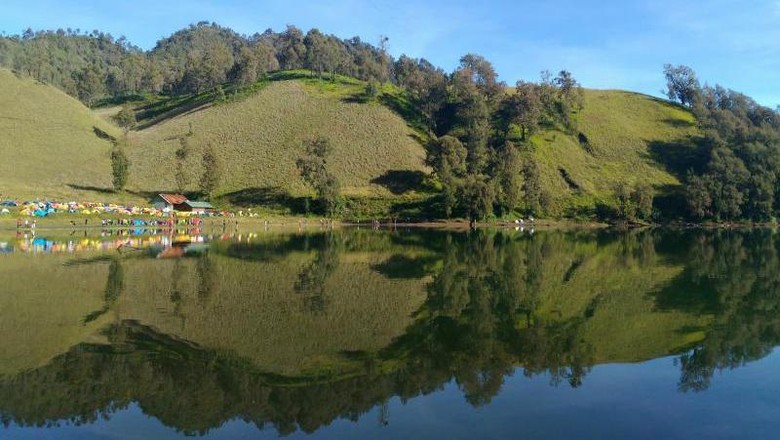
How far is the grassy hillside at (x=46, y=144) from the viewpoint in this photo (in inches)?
4004

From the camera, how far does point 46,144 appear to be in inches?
4840

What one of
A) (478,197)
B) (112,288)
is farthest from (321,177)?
(112,288)

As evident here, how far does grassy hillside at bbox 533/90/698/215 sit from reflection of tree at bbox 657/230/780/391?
70.9 meters

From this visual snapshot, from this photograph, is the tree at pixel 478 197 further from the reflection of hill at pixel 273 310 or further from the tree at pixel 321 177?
the reflection of hill at pixel 273 310

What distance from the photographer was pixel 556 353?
694 inches

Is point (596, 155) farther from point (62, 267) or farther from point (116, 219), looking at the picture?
point (62, 267)

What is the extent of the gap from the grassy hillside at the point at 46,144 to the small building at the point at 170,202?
1056 cm

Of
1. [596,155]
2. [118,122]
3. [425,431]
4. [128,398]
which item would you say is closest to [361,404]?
[425,431]

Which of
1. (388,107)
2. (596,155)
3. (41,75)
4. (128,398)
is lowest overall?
(128,398)

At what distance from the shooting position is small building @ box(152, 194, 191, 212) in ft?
326

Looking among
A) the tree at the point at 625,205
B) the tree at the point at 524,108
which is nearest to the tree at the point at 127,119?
the tree at the point at 524,108

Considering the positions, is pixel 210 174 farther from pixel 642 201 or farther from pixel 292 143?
pixel 642 201

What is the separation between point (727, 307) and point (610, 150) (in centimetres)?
12009

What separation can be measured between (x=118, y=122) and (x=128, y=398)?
154 metres
